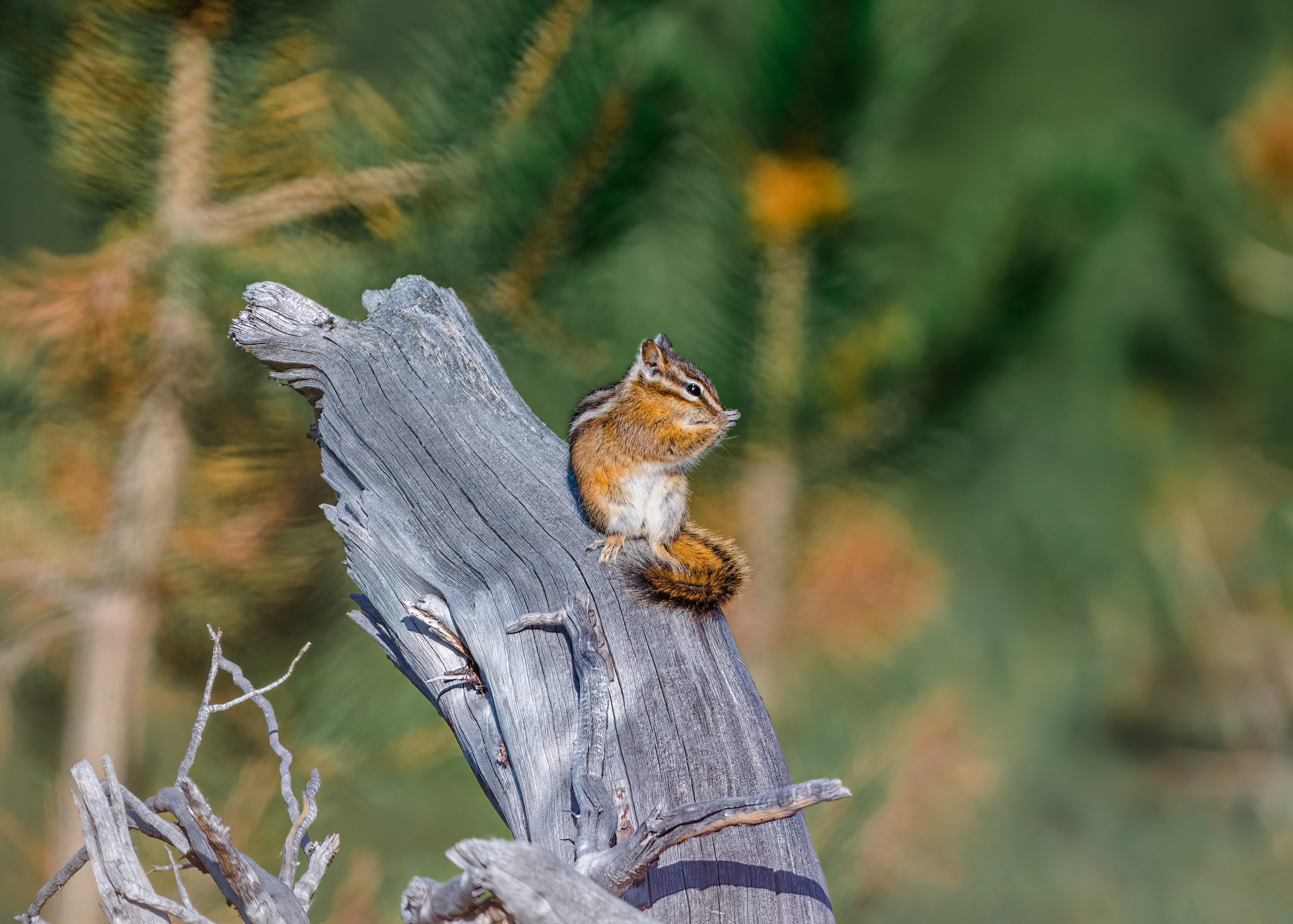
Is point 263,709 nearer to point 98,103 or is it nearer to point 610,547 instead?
point 610,547

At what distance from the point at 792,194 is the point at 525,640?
1.74 m

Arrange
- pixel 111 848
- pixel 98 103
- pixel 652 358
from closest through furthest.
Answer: pixel 111 848 < pixel 652 358 < pixel 98 103

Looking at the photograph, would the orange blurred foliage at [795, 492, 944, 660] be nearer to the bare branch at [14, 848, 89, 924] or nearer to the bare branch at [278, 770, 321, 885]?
A: the bare branch at [278, 770, 321, 885]

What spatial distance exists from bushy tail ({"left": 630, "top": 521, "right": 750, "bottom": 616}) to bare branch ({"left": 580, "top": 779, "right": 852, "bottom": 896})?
41cm

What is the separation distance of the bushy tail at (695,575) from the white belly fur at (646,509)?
3 cm

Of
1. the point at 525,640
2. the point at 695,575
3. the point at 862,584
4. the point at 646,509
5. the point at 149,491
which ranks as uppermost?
the point at 862,584

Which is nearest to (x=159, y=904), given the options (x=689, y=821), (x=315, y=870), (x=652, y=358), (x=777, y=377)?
(x=315, y=870)

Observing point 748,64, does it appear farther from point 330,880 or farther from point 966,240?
point 330,880

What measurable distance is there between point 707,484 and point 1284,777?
284 cm

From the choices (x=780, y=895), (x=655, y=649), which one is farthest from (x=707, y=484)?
(x=780, y=895)

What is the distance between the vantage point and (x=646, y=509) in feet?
4.68

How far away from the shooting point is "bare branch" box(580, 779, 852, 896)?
0.84 m

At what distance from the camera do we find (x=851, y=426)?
2.75 meters

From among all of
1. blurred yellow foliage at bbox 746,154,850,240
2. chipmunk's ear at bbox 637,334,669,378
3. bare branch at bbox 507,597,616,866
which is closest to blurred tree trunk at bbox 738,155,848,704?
blurred yellow foliage at bbox 746,154,850,240
